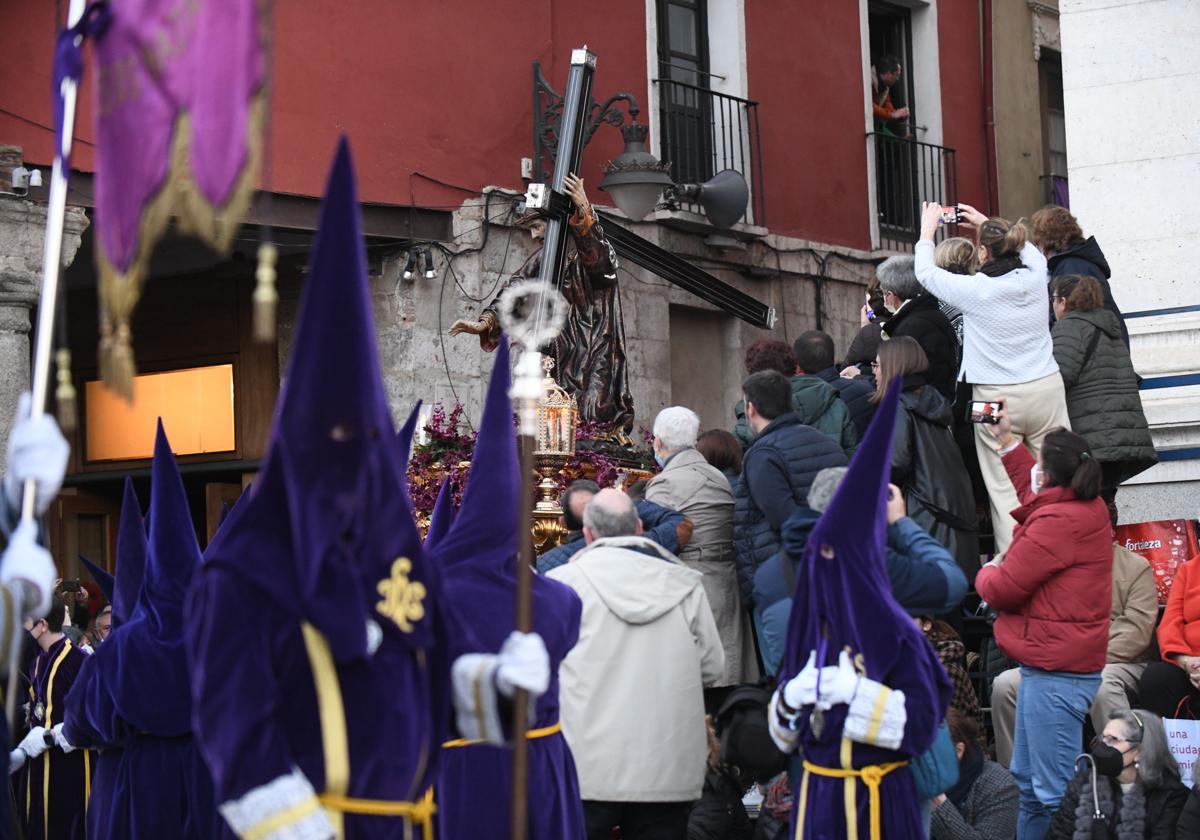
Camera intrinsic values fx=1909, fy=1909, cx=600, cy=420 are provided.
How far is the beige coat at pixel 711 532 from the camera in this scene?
26.9ft

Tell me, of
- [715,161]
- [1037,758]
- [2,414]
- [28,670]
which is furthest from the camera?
[715,161]

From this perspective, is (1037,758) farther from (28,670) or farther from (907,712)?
(28,670)

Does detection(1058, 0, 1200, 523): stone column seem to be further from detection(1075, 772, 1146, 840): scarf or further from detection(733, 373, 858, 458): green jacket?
detection(1075, 772, 1146, 840): scarf

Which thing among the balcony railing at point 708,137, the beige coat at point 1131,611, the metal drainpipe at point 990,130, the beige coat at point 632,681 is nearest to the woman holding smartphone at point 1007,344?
the beige coat at point 1131,611

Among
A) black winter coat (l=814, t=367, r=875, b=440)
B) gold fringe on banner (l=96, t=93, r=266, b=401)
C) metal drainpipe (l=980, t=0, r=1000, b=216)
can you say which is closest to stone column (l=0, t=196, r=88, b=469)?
black winter coat (l=814, t=367, r=875, b=440)

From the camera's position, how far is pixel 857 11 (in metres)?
18.7

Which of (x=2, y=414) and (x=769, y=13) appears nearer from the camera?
→ (x=2, y=414)

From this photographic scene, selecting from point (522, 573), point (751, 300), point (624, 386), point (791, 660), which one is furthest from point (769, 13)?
point (522, 573)

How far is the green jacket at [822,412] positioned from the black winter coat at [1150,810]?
2333 mm

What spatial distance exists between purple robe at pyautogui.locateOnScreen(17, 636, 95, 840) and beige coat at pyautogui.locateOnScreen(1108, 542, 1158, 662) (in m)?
4.59

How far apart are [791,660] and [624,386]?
737 cm

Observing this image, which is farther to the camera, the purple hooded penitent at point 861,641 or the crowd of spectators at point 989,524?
the crowd of spectators at point 989,524

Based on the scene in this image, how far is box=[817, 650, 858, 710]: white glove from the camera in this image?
5.61m

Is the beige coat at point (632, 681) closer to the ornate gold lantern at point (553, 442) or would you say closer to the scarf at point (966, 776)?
the scarf at point (966, 776)
